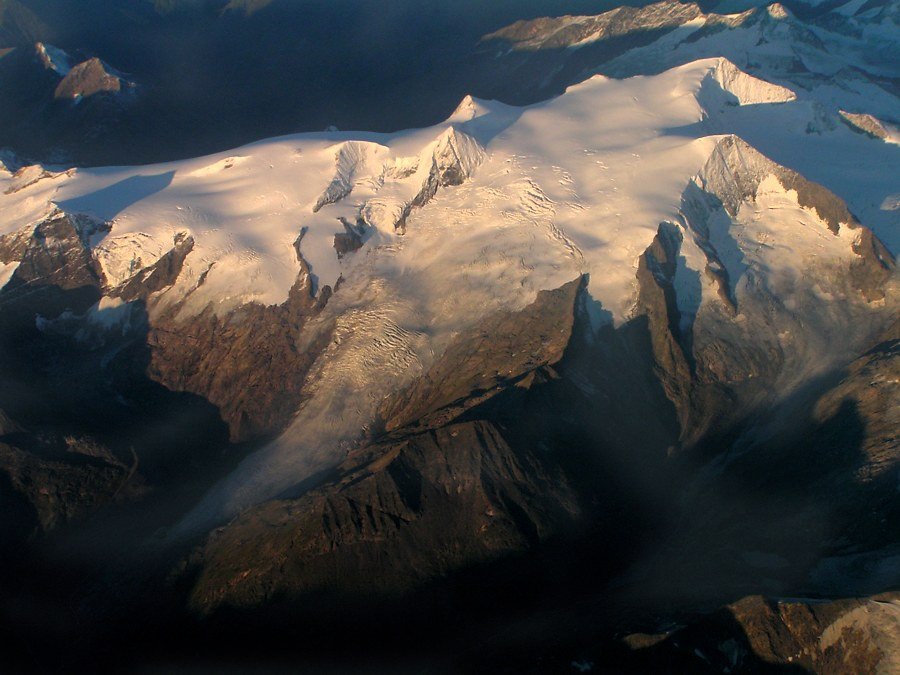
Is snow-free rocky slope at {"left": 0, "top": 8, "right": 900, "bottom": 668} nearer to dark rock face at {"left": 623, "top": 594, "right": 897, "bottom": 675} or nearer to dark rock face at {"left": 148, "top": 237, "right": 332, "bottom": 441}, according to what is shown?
dark rock face at {"left": 148, "top": 237, "right": 332, "bottom": 441}

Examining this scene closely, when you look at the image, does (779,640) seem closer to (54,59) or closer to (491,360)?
(491,360)

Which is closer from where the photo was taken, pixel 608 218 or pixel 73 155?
pixel 608 218

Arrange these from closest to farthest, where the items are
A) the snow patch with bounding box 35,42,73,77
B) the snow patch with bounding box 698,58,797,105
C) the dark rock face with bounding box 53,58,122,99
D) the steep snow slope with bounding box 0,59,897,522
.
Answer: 1. the steep snow slope with bounding box 0,59,897,522
2. the snow patch with bounding box 698,58,797,105
3. the dark rock face with bounding box 53,58,122,99
4. the snow patch with bounding box 35,42,73,77

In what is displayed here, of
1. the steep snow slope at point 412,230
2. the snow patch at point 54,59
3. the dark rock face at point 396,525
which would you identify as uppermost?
the snow patch at point 54,59

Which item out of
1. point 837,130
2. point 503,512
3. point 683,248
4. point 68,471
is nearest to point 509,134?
point 683,248

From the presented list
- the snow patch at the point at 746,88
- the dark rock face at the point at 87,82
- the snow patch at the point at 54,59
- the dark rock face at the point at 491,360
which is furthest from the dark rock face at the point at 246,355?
the snow patch at the point at 54,59

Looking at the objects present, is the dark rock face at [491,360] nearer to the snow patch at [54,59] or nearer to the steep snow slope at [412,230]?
the steep snow slope at [412,230]

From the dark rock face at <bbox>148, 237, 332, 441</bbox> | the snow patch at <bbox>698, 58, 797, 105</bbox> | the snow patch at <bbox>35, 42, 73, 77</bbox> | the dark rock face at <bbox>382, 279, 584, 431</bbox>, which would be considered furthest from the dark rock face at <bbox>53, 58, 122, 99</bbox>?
the dark rock face at <bbox>382, 279, 584, 431</bbox>

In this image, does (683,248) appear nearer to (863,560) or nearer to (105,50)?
(863,560)

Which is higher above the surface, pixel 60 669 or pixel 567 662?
pixel 567 662
